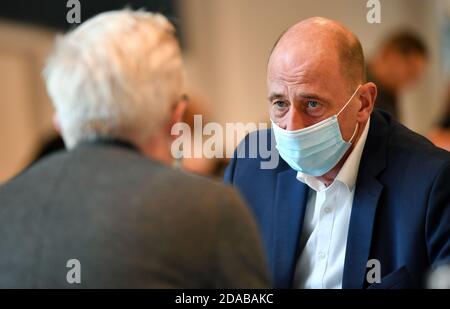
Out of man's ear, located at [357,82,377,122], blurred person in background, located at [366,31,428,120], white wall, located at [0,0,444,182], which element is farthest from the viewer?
white wall, located at [0,0,444,182]

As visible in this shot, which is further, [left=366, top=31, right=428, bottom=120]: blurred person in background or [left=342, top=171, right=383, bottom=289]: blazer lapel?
[left=366, top=31, right=428, bottom=120]: blurred person in background

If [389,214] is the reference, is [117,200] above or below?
above

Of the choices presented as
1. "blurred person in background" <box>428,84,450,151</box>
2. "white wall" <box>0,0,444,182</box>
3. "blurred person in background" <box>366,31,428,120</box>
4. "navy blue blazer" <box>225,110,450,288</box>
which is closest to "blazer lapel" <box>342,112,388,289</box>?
"navy blue blazer" <box>225,110,450,288</box>

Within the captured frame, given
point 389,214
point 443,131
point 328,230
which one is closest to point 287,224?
point 328,230

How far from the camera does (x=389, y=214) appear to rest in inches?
52.4

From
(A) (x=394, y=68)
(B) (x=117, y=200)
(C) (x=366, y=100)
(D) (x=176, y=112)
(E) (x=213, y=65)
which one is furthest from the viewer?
(E) (x=213, y=65)

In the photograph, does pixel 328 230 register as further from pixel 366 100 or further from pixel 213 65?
pixel 213 65

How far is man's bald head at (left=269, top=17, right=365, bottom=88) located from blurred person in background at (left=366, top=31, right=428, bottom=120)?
144mm

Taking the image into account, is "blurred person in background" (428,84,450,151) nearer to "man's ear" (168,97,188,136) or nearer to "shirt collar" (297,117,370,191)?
"shirt collar" (297,117,370,191)

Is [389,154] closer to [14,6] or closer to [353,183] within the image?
[353,183]

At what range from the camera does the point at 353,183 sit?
136 cm

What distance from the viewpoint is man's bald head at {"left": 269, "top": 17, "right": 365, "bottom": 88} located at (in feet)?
4.22

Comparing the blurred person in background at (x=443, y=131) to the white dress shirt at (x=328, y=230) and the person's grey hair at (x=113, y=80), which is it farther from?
the person's grey hair at (x=113, y=80)

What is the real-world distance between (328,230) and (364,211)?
0.28 feet
